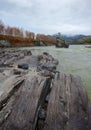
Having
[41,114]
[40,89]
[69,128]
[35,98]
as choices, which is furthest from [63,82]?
[69,128]

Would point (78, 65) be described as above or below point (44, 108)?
below

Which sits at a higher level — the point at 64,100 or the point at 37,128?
the point at 64,100

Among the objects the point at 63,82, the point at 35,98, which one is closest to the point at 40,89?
the point at 35,98

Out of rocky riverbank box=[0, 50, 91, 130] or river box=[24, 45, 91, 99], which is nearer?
rocky riverbank box=[0, 50, 91, 130]

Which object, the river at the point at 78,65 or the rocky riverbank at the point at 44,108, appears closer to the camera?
the rocky riverbank at the point at 44,108

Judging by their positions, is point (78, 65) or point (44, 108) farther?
point (78, 65)

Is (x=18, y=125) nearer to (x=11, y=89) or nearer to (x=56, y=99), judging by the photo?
(x=56, y=99)

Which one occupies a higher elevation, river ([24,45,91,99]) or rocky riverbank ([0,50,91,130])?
rocky riverbank ([0,50,91,130])

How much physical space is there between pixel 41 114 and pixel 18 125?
0.58 m

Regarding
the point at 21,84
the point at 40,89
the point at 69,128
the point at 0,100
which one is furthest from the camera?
the point at 21,84

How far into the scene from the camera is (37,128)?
3.14 m

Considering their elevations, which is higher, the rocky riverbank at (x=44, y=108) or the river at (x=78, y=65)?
the rocky riverbank at (x=44, y=108)

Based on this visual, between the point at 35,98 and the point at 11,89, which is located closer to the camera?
the point at 35,98

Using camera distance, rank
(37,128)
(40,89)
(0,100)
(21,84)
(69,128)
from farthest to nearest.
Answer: (21,84) → (40,89) → (0,100) → (37,128) → (69,128)
